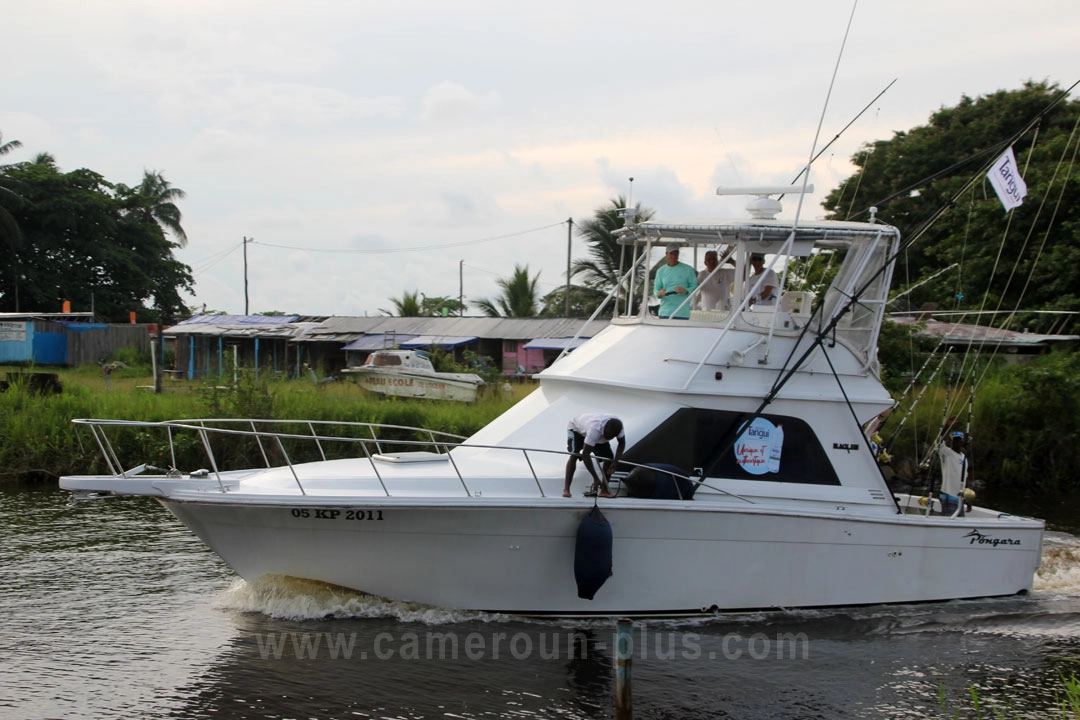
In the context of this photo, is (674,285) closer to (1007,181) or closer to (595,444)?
(595,444)

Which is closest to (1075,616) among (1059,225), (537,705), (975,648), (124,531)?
(975,648)

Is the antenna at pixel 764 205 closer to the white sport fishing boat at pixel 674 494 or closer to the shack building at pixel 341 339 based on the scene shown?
the white sport fishing boat at pixel 674 494

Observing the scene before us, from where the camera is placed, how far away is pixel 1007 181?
1049 cm

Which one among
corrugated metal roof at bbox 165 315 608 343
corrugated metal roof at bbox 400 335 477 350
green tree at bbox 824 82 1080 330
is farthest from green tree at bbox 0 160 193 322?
green tree at bbox 824 82 1080 330

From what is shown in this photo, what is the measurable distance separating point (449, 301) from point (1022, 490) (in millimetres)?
32243

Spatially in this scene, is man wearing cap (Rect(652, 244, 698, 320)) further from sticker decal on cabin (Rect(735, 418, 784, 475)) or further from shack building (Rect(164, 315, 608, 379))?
shack building (Rect(164, 315, 608, 379))

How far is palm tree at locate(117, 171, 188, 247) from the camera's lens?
40.1 meters

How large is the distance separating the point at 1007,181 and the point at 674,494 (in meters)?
4.97

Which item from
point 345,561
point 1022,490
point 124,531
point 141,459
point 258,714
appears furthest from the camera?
point 1022,490

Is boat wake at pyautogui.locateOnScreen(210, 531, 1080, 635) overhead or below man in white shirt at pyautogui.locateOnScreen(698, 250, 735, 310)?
below

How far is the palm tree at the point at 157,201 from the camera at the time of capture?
40.1 m

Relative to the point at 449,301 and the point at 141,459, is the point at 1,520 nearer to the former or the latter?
the point at 141,459

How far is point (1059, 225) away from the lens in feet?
76.3

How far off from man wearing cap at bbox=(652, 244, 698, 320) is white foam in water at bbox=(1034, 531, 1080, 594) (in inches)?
209
